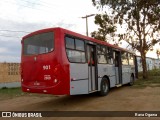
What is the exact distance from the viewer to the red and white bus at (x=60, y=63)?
846 cm

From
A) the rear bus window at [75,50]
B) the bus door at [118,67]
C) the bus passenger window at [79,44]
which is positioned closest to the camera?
the rear bus window at [75,50]

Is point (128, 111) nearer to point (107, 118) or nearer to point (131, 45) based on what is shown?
point (107, 118)

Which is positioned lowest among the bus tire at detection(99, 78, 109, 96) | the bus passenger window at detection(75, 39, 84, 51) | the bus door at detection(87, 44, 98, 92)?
the bus tire at detection(99, 78, 109, 96)

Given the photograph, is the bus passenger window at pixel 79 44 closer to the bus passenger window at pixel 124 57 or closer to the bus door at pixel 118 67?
the bus door at pixel 118 67

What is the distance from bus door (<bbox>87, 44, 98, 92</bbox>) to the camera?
10.4 metres

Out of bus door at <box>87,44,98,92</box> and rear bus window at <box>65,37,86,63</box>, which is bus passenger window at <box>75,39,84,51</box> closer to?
rear bus window at <box>65,37,86,63</box>

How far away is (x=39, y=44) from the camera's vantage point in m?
9.16

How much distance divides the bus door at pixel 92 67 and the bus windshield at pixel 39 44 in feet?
7.55

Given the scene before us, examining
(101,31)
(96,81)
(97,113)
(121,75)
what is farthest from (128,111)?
(101,31)

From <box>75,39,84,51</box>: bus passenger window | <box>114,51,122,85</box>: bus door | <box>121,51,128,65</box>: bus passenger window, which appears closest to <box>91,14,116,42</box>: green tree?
<box>121,51,128,65</box>: bus passenger window

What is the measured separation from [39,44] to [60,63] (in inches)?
55.2

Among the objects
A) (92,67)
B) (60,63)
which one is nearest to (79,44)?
(92,67)

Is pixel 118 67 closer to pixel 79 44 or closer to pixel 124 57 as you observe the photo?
pixel 124 57

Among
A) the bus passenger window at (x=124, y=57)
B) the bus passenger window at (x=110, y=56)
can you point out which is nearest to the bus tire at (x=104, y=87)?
the bus passenger window at (x=110, y=56)
